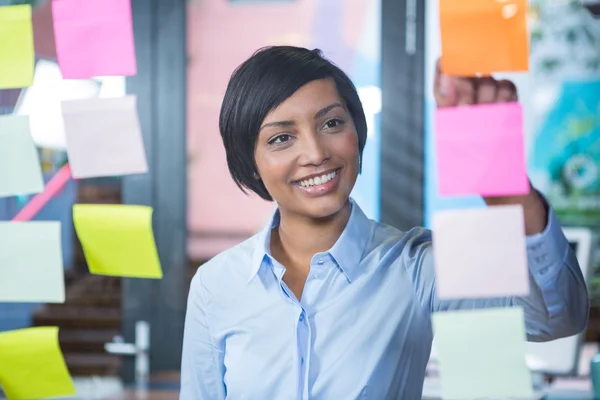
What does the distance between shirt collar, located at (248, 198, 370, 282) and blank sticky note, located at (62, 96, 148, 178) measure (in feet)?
0.99

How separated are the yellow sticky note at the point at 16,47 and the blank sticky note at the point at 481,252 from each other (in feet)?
1.77

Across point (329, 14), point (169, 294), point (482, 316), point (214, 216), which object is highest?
point (329, 14)

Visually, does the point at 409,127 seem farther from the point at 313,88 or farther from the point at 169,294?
the point at 313,88

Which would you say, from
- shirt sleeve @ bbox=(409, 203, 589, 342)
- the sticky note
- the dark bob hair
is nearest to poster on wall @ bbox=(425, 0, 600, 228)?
the sticky note

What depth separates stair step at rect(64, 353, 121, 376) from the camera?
9.17 feet

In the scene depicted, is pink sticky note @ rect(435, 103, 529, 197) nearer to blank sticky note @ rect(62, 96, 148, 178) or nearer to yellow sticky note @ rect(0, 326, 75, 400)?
blank sticky note @ rect(62, 96, 148, 178)

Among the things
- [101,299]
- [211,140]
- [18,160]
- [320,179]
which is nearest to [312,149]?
[320,179]

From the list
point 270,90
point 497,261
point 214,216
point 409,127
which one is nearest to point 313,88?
point 270,90

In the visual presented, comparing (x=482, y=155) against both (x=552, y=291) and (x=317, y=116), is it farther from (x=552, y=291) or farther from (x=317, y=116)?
(x=317, y=116)

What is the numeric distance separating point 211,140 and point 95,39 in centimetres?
198

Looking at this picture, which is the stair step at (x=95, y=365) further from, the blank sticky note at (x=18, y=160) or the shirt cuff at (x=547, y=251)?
the shirt cuff at (x=547, y=251)

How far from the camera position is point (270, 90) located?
100cm

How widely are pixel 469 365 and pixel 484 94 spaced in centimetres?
27

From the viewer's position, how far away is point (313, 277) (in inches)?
40.9
